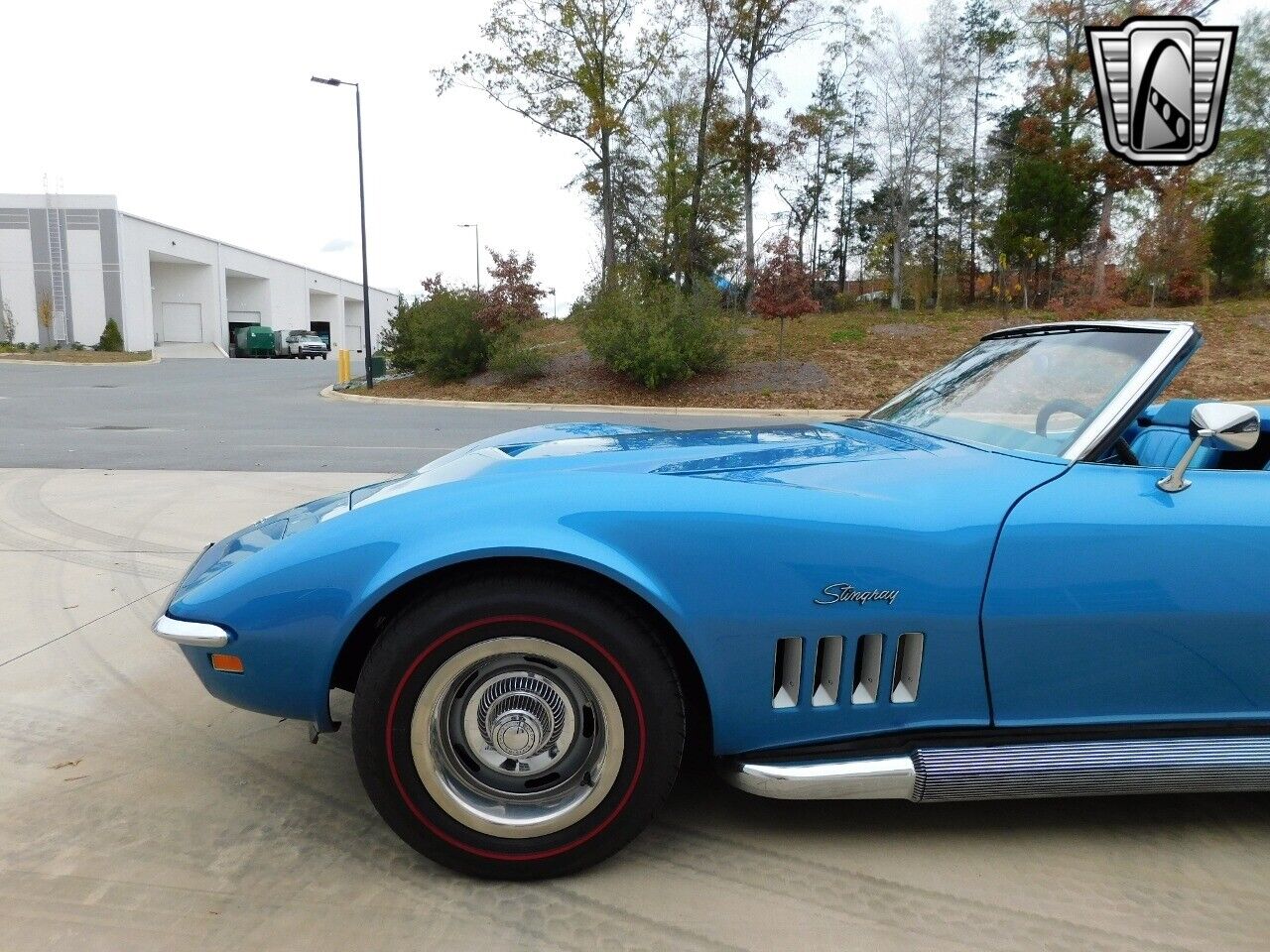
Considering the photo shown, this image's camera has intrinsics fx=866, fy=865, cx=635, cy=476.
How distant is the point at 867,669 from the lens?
1864 mm

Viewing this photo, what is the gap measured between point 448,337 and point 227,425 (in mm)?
9566

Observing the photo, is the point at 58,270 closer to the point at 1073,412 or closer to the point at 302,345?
the point at 302,345

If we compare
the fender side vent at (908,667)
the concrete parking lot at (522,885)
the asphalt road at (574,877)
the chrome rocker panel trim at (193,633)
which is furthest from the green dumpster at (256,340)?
the fender side vent at (908,667)

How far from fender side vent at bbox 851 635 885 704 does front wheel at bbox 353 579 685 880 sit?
0.39 metres

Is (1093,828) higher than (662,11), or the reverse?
(662,11)

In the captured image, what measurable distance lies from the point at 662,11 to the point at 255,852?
26520 mm

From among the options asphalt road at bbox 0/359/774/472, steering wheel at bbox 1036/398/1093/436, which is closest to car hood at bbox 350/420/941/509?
steering wheel at bbox 1036/398/1093/436

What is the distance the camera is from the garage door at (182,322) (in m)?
52.2

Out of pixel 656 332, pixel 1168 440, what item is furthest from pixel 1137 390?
pixel 656 332

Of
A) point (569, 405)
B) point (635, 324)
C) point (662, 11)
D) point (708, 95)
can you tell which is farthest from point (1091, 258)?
point (569, 405)

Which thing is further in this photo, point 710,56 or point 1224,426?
point 710,56

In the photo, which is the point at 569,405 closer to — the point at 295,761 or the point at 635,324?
the point at 635,324

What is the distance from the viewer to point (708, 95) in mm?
25047

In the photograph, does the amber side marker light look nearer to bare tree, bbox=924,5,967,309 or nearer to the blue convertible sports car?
the blue convertible sports car
